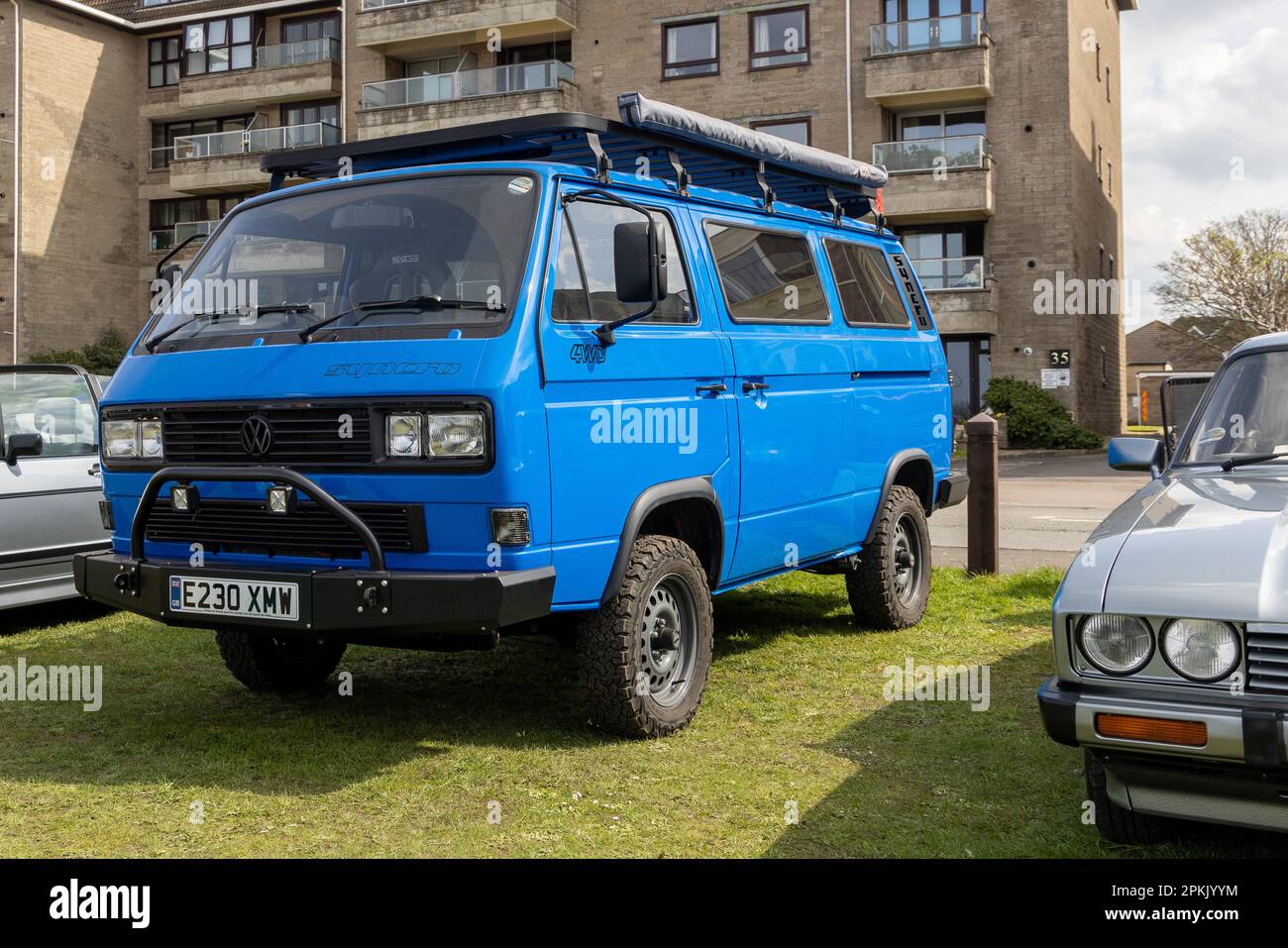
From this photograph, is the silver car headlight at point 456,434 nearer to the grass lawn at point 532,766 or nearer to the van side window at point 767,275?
the grass lawn at point 532,766

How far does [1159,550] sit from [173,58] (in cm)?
4738

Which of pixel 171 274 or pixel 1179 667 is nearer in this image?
pixel 1179 667

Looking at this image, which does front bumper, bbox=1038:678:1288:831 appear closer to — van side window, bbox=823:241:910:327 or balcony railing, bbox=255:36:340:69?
van side window, bbox=823:241:910:327

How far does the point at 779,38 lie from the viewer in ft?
118

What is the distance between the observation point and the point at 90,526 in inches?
332

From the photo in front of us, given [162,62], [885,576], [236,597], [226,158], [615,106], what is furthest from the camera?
[162,62]

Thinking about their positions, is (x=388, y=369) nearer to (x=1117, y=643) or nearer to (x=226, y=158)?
(x=1117, y=643)

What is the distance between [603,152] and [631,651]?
2289 millimetres

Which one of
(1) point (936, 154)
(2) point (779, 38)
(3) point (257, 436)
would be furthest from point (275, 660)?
(2) point (779, 38)

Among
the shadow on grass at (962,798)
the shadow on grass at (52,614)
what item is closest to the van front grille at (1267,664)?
the shadow on grass at (962,798)

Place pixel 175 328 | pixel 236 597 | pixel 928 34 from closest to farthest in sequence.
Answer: pixel 236 597 < pixel 175 328 < pixel 928 34

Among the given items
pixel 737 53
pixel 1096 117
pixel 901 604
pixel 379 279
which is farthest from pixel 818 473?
pixel 1096 117

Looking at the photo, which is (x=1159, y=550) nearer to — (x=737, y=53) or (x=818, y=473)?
(x=818, y=473)

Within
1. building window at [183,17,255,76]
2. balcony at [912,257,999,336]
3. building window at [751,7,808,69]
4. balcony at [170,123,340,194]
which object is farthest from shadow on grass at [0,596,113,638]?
building window at [183,17,255,76]
